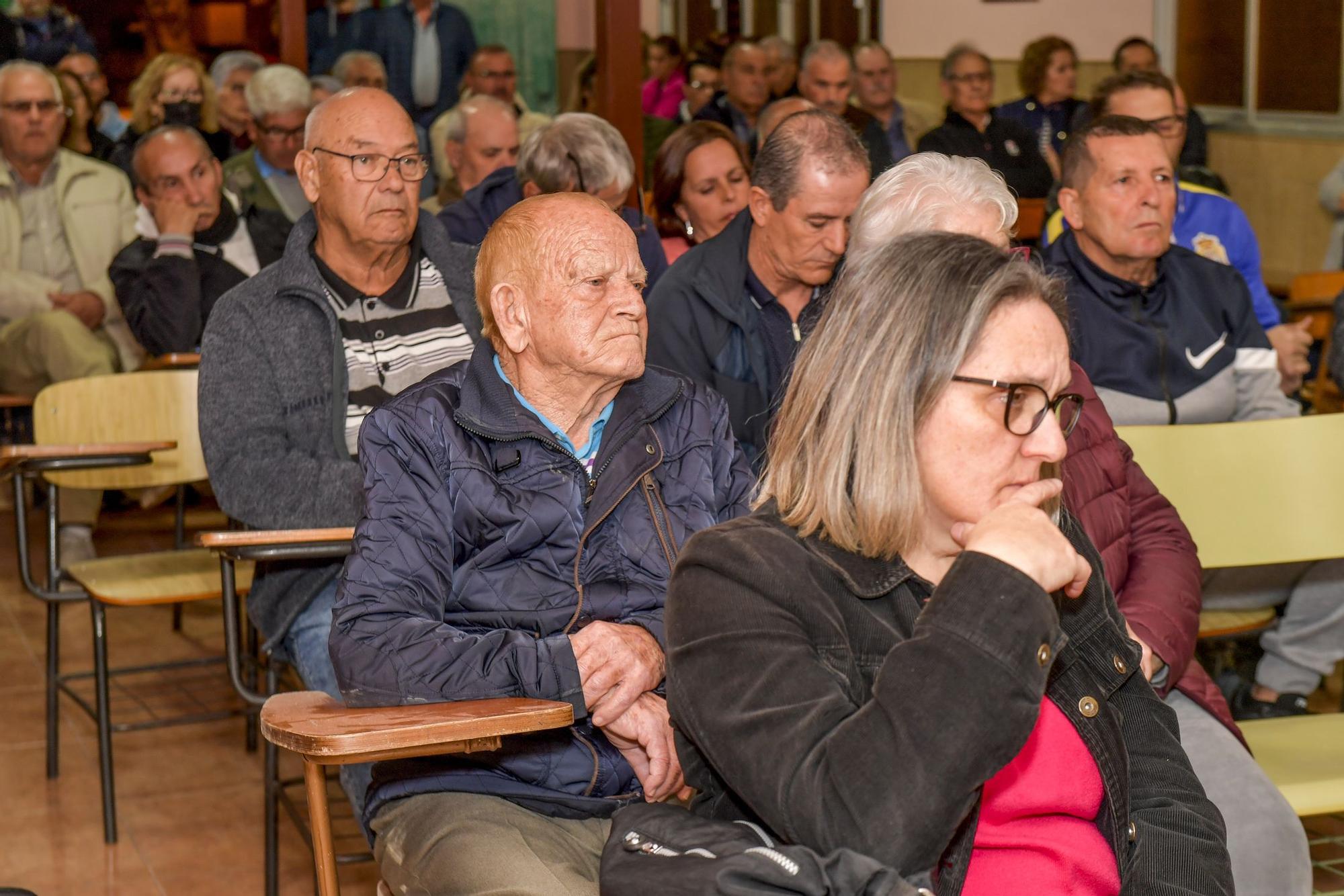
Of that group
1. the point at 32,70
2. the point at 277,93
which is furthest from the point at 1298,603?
the point at 32,70

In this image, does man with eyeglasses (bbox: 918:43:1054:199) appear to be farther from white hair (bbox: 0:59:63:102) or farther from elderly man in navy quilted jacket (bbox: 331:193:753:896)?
elderly man in navy quilted jacket (bbox: 331:193:753:896)

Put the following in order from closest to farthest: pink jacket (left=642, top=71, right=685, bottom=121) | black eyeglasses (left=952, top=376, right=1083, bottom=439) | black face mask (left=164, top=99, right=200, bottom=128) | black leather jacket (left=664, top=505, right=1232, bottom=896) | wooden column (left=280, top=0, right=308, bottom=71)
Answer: black leather jacket (left=664, top=505, right=1232, bottom=896), black eyeglasses (left=952, top=376, right=1083, bottom=439), black face mask (left=164, top=99, right=200, bottom=128), wooden column (left=280, top=0, right=308, bottom=71), pink jacket (left=642, top=71, right=685, bottom=121)

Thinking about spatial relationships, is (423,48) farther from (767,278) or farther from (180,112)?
(767,278)

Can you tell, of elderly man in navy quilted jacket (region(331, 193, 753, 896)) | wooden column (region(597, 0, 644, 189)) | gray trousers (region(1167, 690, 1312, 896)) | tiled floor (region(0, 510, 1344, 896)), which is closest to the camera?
elderly man in navy quilted jacket (region(331, 193, 753, 896))

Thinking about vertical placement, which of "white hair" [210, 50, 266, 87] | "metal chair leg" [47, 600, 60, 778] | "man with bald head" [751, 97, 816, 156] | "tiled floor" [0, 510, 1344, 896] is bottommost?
"tiled floor" [0, 510, 1344, 896]

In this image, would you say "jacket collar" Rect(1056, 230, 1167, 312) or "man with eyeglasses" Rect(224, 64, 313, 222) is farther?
"man with eyeglasses" Rect(224, 64, 313, 222)

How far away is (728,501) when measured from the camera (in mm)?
2170

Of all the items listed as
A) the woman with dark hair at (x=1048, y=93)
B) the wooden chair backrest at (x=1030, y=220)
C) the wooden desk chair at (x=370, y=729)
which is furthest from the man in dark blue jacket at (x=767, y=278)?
the woman with dark hair at (x=1048, y=93)

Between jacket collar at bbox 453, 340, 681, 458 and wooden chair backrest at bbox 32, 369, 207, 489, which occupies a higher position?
jacket collar at bbox 453, 340, 681, 458

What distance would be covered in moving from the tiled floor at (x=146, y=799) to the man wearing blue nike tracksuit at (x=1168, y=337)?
37 centimetres

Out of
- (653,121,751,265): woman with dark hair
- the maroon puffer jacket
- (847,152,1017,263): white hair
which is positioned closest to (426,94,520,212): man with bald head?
(653,121,751,265): woman with dark hair

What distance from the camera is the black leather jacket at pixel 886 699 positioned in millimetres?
1278

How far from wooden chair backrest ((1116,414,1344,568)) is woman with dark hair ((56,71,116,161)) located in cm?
430

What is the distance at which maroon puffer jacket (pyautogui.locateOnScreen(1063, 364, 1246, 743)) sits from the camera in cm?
220
